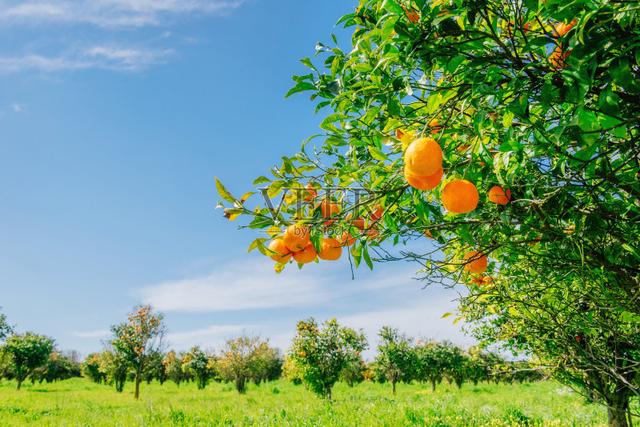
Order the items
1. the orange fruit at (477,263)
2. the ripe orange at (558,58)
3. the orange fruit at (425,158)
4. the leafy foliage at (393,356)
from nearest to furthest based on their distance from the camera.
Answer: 1. the orange fruit at (425,158)
2. the ripe orange at (558,58)
3. the orange fruit at (477,263)
4. the leafy foliage at (393,356)

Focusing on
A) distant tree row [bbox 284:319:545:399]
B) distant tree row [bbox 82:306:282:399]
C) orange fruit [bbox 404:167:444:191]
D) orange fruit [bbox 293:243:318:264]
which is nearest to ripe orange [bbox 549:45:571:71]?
orange fruit [bbox 404:167:444:191]

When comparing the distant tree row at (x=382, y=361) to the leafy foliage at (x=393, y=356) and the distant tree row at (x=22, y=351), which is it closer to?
the leafy foliage at (x=393, y=356)

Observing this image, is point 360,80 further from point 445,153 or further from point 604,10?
point 604,10

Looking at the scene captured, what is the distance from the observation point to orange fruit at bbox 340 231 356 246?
5.49 feet

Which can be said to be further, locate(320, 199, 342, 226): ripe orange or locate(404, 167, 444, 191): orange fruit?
locate(320, 199, 342, 226): ripe orange

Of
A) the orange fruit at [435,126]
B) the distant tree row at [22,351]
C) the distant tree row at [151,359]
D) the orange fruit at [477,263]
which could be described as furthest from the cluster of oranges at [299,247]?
the distant tree row at [22,351]

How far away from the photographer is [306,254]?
157cm

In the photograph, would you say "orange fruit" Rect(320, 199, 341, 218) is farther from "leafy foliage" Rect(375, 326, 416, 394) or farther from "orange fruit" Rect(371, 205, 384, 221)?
"leafy foliage" Rect(375, 326, 416, 394)

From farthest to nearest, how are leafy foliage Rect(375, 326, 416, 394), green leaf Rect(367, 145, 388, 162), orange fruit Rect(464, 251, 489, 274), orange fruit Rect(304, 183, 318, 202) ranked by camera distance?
leafy foliage Rect(375, 326, 416, 394)
orange fruit Rect(464, 251, 489, 274)
orange fruit Rect(304, 183, 318, 202)
green leaf Rect(367, 145, 388, 162)

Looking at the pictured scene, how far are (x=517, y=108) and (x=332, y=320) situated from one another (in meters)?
18.9

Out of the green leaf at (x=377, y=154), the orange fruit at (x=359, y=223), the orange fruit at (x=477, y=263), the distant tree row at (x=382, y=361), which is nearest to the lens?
the green leaf at (x=377, y=154)

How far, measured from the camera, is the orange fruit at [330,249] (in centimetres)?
157

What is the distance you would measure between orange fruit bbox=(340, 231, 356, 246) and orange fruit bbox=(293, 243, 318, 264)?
0.15 m

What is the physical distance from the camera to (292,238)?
1.46 m
